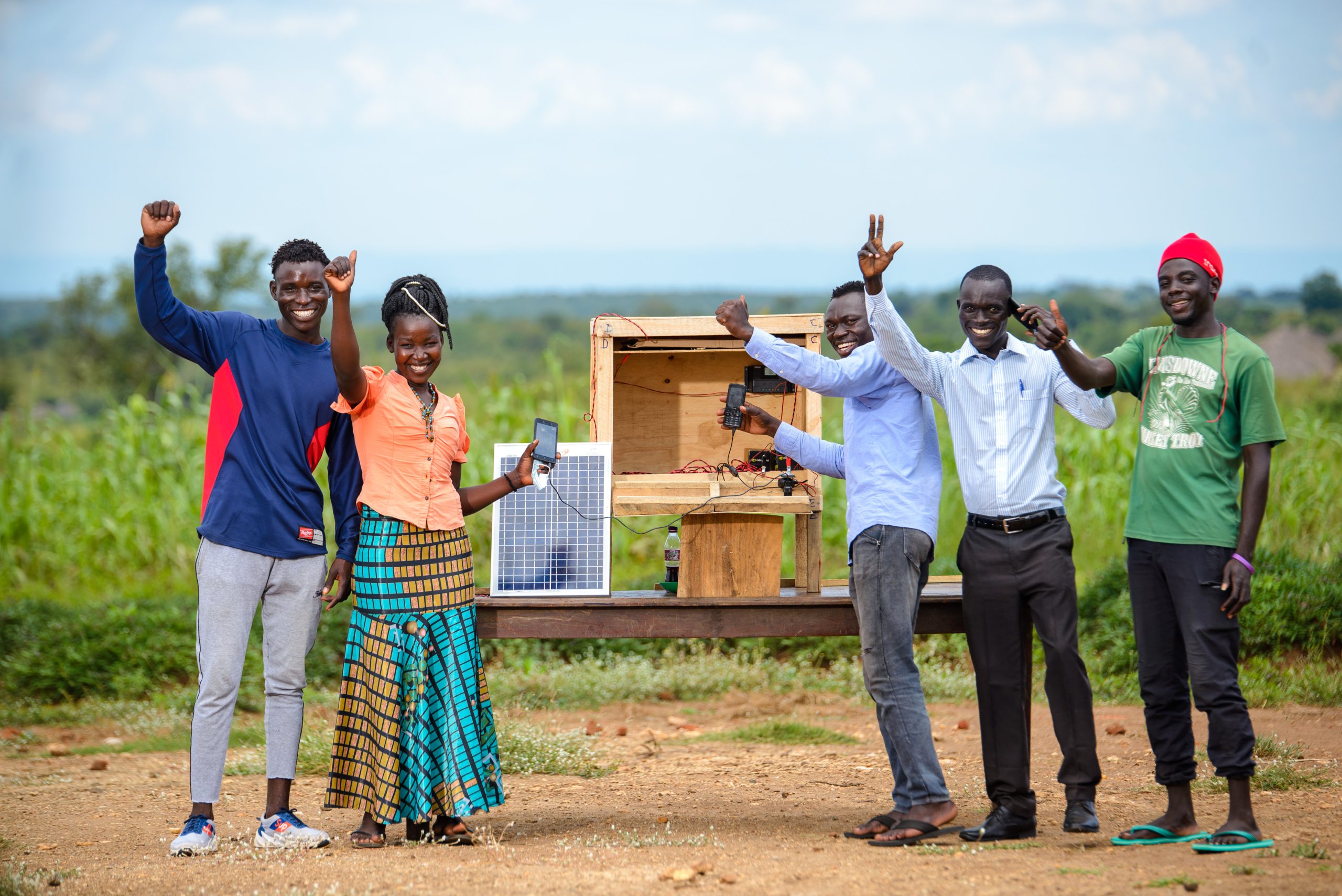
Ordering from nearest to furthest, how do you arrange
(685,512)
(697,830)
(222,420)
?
(222,420) < (685,512) < (697,830)

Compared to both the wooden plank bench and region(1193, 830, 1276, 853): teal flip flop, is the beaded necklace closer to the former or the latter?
the wooden plank bench

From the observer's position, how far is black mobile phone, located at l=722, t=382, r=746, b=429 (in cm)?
490

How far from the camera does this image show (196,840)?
4.54m

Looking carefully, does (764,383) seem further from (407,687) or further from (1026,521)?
(407,687)

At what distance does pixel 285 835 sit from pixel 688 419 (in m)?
2.55

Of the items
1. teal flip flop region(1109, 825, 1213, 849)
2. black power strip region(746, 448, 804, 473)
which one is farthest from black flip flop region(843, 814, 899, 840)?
black power strip region(746, 448, 804, 473)

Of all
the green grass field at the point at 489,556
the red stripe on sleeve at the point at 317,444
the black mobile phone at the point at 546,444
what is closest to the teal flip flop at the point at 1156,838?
the black mobile phone at the point at 546,444

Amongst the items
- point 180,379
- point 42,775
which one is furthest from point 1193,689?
point 180,379

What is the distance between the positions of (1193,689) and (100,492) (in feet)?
37.5

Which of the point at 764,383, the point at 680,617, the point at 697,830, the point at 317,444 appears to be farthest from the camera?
the point at 764,383

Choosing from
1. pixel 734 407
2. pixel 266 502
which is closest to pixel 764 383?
pixel 734 407

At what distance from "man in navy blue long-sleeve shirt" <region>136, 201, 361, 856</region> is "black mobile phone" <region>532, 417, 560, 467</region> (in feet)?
2.32

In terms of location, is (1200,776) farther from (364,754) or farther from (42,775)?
(42,775)

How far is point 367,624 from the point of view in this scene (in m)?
4.55
